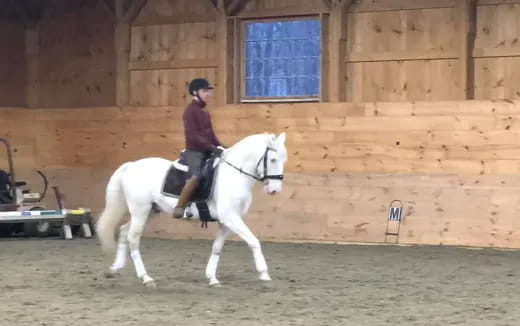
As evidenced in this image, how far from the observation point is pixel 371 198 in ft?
44.3

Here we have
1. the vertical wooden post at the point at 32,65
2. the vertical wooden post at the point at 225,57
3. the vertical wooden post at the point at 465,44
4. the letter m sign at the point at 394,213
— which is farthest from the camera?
the vertical wooden post at the point at 32,65

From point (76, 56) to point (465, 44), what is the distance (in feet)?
22.5

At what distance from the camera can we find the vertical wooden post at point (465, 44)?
45.4 ft

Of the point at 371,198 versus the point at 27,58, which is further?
the point at 27,58

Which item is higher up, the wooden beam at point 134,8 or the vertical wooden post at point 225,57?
the wooden beam at point 134,8

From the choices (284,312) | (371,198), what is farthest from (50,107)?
(284,312)

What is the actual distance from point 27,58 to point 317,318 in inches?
463

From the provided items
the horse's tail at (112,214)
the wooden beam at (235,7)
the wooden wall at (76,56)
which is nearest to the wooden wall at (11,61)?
the wooden wall at (76,56)

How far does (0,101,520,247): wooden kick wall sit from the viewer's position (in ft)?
41.8

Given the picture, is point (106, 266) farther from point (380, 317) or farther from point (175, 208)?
point (380, 317)

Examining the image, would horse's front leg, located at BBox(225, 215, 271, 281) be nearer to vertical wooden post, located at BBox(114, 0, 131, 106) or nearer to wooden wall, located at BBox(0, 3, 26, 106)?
vertical wooden post, located at BBox(114, 0, 131, 106)

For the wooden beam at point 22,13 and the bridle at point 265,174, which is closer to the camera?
the bridle at point 265,174

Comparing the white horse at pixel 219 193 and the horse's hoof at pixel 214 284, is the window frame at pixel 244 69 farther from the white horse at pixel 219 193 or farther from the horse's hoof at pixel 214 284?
the horse's hoof at pixel 214 284

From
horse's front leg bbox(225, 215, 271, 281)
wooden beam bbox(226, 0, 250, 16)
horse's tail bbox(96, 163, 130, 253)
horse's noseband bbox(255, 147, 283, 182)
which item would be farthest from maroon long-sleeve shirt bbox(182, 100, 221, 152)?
wooden beam bbox(226, 0, 250, 16)
